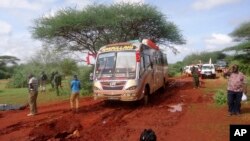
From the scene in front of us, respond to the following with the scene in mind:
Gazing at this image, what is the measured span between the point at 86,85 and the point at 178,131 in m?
15.9

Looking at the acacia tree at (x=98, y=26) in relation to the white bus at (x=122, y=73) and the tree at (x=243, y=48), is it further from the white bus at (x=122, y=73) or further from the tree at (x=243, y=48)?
the white bus at (x=122, y=73)

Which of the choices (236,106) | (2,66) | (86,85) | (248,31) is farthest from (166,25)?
(2,66)

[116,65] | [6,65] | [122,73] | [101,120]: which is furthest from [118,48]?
[6,65]

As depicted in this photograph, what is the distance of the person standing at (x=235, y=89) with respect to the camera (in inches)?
512

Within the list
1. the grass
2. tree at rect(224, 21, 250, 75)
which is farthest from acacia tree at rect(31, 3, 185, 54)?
tree at rect(224, 21, 250, 75)

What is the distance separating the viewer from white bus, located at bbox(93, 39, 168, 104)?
1612cm

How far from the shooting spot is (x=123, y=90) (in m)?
16.1

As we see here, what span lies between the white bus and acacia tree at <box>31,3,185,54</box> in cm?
955

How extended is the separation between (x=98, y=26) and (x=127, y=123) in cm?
1504

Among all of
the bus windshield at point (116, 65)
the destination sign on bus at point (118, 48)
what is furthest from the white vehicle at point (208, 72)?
the bus windshield at point (116, 65)

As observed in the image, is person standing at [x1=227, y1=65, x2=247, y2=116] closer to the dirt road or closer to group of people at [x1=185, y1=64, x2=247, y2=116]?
group of people at [x1=185, y1=64, x2=247, y2=116]

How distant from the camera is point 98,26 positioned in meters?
27.0

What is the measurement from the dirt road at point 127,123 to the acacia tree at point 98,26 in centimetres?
1065

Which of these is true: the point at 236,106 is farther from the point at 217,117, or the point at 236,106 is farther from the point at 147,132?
the point at 147,132
